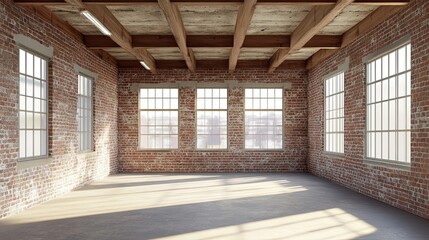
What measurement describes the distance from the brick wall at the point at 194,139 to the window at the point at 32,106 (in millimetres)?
5144

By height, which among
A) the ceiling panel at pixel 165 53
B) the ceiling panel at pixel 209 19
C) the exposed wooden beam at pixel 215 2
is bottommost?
the exposed wooden beam at pixel 215 2

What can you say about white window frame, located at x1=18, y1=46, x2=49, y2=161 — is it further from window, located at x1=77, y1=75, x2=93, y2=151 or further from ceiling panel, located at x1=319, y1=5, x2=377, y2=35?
ceiling panel, located at x1=319, y1=5, x2=377, y2=35

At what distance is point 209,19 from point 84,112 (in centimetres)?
413

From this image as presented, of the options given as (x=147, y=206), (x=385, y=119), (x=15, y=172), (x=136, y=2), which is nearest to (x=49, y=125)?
(x=15, y=172)

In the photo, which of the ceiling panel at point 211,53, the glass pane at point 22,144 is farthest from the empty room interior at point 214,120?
the ceiling panel at point 211,53

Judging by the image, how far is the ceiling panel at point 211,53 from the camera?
10.9m

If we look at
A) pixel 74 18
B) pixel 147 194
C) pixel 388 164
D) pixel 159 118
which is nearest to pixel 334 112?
pixel 388 164

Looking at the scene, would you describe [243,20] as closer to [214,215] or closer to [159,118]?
[214,215]

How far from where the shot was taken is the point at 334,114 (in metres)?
10.5

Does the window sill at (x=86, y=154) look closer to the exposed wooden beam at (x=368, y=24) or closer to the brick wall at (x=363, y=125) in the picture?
the brick wall at (x=363, y=125)

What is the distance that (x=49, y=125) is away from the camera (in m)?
7.76

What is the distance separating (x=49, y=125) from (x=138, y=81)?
5.26 metres

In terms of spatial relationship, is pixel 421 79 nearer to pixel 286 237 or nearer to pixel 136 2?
pixel 286 237

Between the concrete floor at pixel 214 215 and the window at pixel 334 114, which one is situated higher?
the window at pixel 334 114
